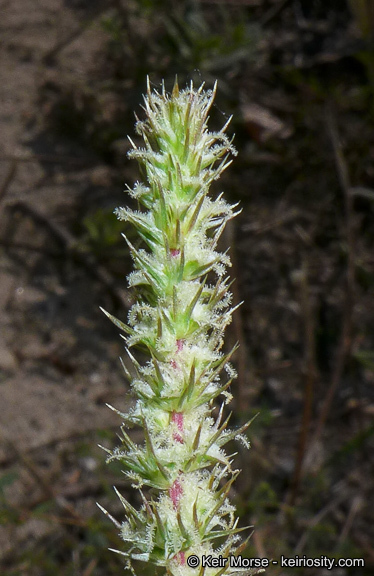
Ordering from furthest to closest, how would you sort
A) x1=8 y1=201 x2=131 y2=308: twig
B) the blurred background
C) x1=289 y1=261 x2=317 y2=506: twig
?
x1=8 y1=201 x2=131 y2=308: twig, the blurred background, x1=289 y1=261 x2=317 y2=506: twig

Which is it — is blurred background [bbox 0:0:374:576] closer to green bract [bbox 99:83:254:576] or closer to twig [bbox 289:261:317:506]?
twig [bbox 289:261:317:506]

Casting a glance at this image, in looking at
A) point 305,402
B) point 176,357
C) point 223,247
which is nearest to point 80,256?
point 223,247

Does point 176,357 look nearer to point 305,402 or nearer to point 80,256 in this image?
point 305,402

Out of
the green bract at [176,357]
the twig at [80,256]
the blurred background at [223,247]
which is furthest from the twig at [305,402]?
the green bract at [176,357]

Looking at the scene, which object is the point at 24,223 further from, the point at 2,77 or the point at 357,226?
the point at 357,226

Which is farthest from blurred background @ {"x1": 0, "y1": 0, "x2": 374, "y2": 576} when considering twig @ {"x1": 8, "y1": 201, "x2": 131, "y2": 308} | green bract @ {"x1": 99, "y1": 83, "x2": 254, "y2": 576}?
green bract @ {"x1": 99, "y1": 83, "x2": 254, "y2": 576}

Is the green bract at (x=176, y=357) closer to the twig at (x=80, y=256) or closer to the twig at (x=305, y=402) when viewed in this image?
the twig at (x=305, y=402)

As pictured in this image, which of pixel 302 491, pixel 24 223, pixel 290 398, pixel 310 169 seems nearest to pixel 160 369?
pixel 302 491
